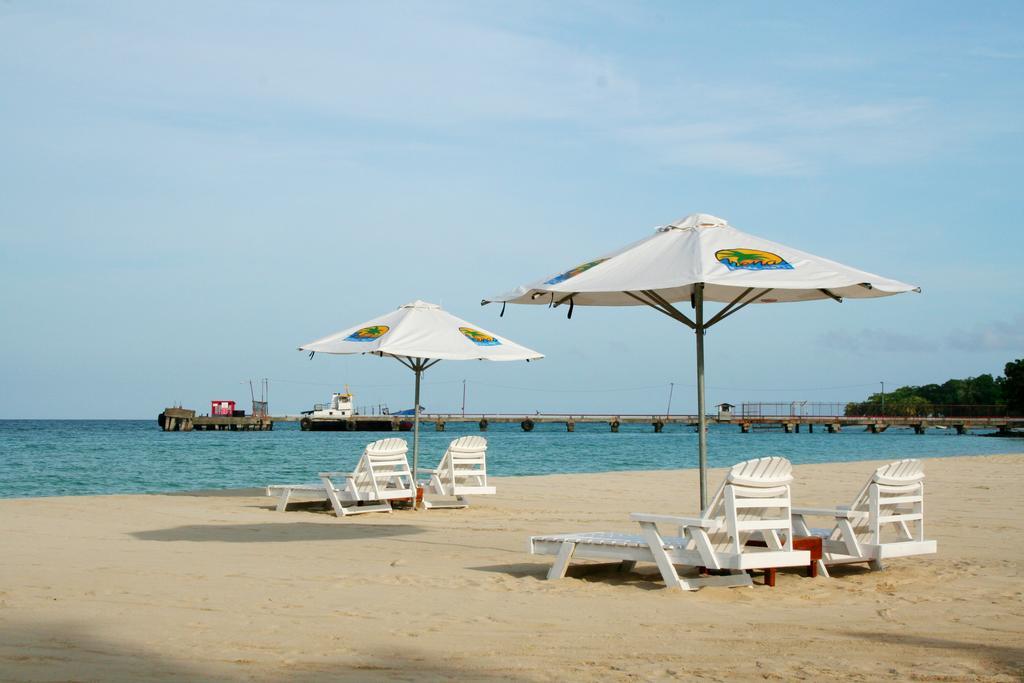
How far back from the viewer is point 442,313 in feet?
40.4

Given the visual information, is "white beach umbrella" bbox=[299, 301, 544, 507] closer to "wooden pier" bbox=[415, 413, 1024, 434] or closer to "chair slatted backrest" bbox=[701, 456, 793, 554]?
"chair slatted backrest" bbox=[701, 456, 793, 554]

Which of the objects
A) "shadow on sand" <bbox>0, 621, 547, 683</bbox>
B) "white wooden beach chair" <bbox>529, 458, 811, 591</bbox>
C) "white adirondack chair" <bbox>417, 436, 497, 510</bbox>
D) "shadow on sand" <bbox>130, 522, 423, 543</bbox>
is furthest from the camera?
"white adirondack chair" <bbox>417, 436, 497, 510</bbox>

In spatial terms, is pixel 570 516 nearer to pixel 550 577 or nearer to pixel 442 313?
pixel 442 313

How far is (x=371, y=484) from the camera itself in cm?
1167

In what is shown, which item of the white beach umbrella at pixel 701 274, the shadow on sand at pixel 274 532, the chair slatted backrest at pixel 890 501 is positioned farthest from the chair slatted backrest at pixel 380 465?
the chair slatted backrest at pixel 890 501

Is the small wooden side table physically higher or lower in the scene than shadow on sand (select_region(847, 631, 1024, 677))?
higher

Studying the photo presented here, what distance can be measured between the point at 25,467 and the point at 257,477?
9062 mm

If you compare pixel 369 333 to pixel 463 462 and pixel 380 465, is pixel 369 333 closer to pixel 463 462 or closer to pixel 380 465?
pixel 380 465

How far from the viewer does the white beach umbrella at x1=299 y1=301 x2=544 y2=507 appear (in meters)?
11.3

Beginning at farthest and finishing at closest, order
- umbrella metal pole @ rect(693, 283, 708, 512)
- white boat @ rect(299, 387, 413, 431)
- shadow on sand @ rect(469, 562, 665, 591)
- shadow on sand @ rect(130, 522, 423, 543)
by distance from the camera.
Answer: white boat @ rect(299, 387, 413, 431) → shadow on sand @ rect(130, 522, 423, 543) → shadow on sand @ rect(469, 562, 665, 591) → umbrella metal pole @ rect(693, 283, 708, 512)

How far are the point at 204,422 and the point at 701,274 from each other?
87.1 metres

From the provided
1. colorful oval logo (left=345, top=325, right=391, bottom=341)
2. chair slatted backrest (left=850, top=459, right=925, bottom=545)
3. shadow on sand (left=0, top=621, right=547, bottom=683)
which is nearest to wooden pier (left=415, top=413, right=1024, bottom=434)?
colorful oval logo (left=345, top=325, right=391, bottom=341)

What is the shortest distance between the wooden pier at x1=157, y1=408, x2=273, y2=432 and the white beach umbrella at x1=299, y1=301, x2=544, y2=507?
7986 cm

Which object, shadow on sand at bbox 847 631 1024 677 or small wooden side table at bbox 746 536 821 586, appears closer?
shadow on sand at bbox 847 631 1024 677
